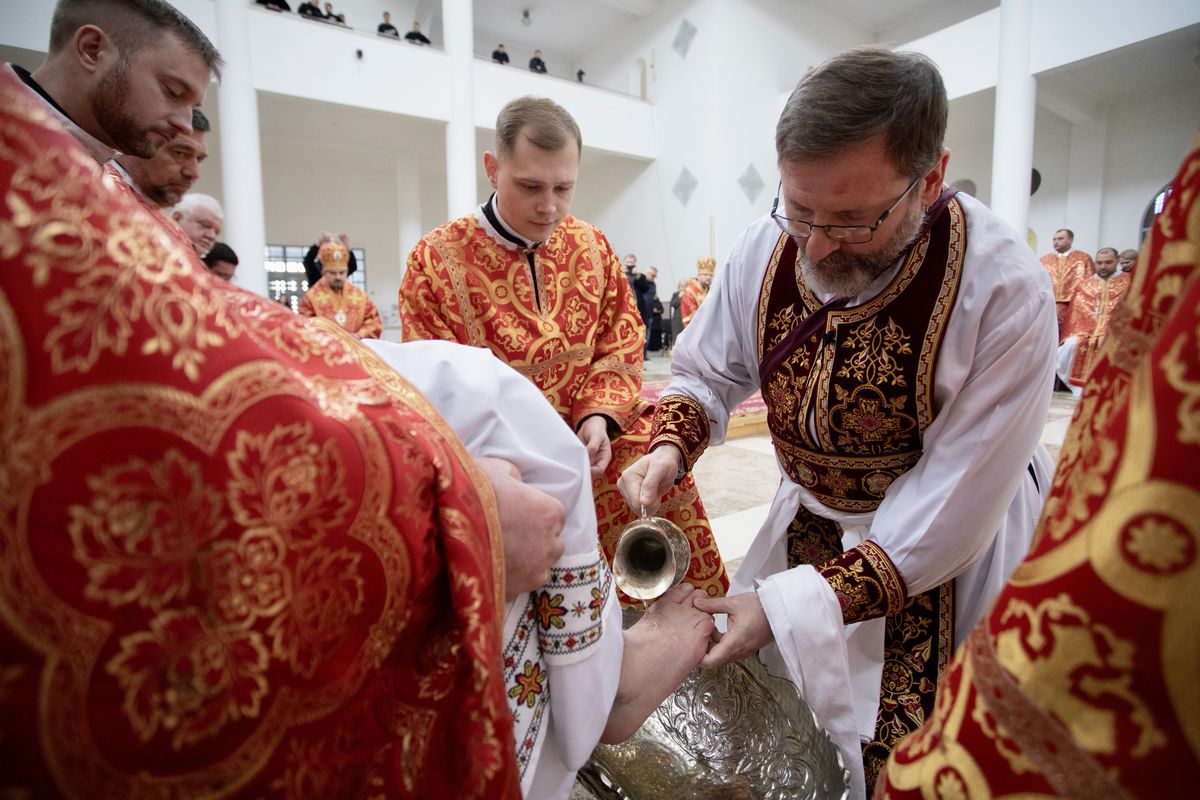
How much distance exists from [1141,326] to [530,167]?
192cm

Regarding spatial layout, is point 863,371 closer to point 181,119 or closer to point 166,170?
point 181,119

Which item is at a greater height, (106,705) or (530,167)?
(530,167)

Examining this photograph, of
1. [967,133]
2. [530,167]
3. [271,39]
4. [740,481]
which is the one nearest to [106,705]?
[530,167]

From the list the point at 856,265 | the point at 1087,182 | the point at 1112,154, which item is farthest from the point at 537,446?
the point at 1112,154

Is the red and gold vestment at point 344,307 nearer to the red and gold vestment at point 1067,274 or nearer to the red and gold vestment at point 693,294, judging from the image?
the red and gold vestment at point 693,294

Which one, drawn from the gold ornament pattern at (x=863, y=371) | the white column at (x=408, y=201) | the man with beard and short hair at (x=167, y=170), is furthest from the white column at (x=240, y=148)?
the gold ornament pattern at (x=863, y=371)

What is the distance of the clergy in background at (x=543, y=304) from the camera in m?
→ 2.13

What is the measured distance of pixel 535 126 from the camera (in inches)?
83.8

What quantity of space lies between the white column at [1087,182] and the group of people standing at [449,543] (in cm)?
1516

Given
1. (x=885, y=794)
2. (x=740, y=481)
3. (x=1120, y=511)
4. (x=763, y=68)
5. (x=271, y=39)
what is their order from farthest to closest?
(x=763, y=68) < (x=271, y=39) < (x=740, y=481) < (x=885, y=794) < (x=1120, y=511)

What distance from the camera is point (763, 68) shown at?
14.5 metres

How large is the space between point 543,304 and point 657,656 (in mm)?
1468

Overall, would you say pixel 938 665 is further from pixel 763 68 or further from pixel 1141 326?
pixel 763 68

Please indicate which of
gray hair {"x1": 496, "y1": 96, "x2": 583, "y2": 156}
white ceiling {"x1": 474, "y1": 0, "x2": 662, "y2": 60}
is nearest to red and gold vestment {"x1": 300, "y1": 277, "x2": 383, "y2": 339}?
gray hair {"x1": 496, "y1": 96, "x2": 583, "y2": 156}
